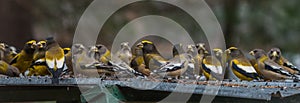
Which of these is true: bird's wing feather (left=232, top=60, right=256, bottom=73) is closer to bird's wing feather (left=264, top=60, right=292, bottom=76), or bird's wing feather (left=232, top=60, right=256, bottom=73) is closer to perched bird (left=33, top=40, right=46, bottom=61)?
bird's wing feather (left=264, top=60, right=292, bottom=76)

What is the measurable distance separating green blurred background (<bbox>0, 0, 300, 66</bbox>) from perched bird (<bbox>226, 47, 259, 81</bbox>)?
2.96 metres

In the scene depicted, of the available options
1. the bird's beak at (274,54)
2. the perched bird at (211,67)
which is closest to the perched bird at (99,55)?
the perched bird at (211,67)

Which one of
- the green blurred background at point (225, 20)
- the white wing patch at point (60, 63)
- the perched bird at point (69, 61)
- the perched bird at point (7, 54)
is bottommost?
the white wing patch at point (60, 63)

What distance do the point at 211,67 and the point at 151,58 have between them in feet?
2.10

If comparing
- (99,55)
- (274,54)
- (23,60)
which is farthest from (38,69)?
(274,54)

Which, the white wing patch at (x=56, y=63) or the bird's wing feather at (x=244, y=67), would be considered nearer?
the white wing patch at (x=56, y=63)

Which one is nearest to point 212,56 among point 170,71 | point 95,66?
point 170,71

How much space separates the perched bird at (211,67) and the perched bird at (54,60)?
92cm

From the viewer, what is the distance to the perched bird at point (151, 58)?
391cm

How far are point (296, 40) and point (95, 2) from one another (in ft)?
9.01

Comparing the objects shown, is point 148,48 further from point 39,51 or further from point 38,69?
point 38,69

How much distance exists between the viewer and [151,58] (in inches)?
160

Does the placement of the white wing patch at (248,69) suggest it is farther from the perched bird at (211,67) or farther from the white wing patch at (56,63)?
the white wing patch at (56,63)

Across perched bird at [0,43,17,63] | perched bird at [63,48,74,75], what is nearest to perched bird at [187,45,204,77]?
perched bird at [63,48,74,75]
